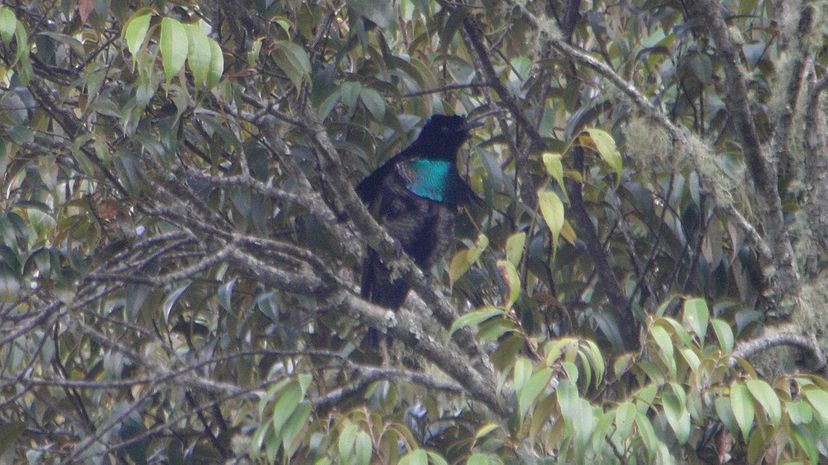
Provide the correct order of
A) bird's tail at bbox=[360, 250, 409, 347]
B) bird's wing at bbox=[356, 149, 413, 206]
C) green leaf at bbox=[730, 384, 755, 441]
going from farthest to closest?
bird's wing at bbox=[356, 149, 413, 206]
bird's tail at bbox=[360, 250, 409, 347]
green leaf at bbox=[730, 384, 755, 441]

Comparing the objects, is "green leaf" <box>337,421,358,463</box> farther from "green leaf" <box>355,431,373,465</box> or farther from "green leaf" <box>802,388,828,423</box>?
"green leaf" <box>802,388,828,423</box>

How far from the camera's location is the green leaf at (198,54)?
2.32m

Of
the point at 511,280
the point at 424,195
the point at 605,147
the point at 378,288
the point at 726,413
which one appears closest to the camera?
the point at 726,413

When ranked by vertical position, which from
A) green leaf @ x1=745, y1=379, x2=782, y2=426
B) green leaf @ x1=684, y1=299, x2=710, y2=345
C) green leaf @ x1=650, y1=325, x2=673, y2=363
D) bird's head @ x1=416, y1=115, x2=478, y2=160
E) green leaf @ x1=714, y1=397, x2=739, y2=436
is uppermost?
green leaf @ x1=650, y1=325, x2=673, y2=363

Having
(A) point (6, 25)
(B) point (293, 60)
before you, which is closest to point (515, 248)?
(B) point (293, 60)

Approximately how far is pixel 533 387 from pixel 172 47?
98 cm

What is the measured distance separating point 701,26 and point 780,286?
2.75 ft

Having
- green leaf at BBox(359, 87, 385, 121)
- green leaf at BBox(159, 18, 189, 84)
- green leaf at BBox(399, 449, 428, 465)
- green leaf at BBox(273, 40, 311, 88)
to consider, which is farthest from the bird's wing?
green leaf at BBox(399, 449, 428, 465)

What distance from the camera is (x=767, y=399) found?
1.98 meters

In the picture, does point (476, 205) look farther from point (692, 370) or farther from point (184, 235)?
point (692, 370)

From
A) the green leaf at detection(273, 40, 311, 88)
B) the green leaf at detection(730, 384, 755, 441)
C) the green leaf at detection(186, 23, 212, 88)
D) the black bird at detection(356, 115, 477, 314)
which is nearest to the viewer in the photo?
the green leaf at detection(730, 384, 755, 441)

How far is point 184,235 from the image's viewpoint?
326 centimetres

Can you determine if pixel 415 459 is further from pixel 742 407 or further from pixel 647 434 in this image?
pixel 742 407

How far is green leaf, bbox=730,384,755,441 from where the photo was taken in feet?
6.43
